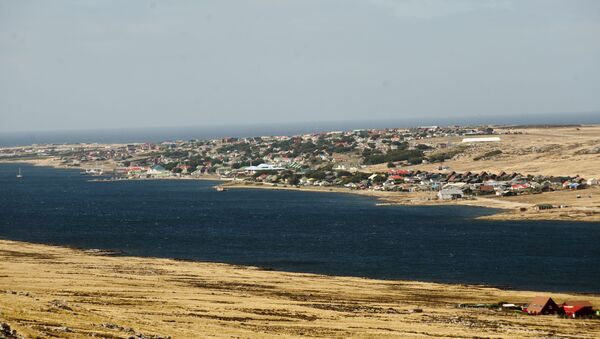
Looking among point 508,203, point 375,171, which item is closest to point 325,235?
point 508,203

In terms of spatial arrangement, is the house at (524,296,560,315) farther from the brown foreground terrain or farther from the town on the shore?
the town on the shore

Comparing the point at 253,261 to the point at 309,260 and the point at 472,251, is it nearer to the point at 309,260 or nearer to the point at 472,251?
the point at 309,260

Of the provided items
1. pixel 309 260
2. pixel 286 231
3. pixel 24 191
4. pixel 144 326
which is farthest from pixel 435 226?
pixel 24 191

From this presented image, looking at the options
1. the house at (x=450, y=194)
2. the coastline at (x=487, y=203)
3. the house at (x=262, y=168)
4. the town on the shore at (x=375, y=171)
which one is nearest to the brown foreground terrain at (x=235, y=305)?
the coastline at (x=487, y=203)

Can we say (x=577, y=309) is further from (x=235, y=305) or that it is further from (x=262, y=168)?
(x=262, y=168)

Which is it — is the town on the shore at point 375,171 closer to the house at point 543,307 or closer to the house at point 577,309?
the house at point 577,309

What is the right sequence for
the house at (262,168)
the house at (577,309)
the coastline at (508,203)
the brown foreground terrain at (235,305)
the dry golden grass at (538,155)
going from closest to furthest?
1. the brown foreground terrain at (235,305)
2. the house at (577,309)
3. the coastline at (508,203)
4. the dry golden grass at (538,155)
5. the house at (262,168)

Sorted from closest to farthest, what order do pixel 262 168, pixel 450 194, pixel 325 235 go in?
pixel 325 235, pixel 450 194, pixel 262 168
